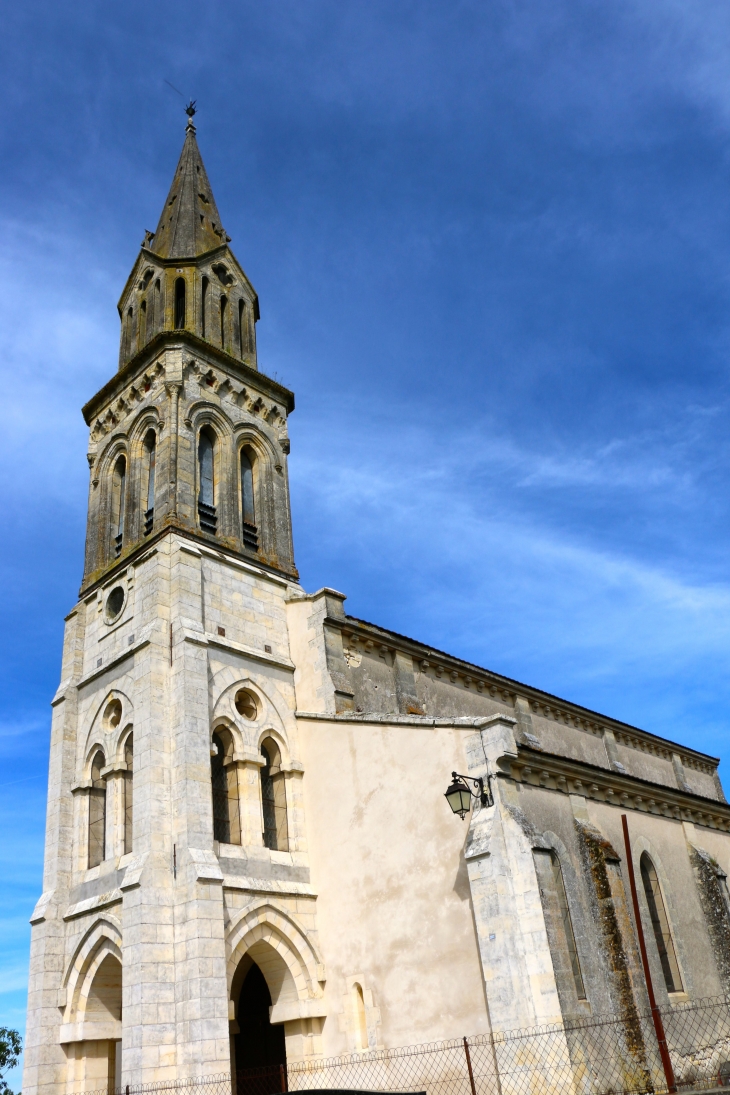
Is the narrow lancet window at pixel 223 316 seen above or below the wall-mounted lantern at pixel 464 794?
above

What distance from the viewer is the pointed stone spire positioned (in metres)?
28.1

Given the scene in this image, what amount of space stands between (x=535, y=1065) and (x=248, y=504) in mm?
15555

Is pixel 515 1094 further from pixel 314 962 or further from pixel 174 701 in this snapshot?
pixel 174 701

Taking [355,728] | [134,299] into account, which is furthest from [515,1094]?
[134,299]

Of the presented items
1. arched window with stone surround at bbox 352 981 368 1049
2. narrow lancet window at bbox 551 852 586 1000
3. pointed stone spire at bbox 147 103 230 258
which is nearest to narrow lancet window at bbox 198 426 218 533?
pointed stone spire at bbox 147 103 230 258

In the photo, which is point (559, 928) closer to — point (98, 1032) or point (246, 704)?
Answer: point (246, 704)

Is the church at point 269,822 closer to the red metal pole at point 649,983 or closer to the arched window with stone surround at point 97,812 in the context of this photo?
the arched window with stone surround at point 97,812

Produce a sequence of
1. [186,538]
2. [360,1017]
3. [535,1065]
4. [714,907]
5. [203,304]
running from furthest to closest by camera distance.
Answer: [203,304] < [714,907] < [186,538] < [360,1017] < [535,1065]

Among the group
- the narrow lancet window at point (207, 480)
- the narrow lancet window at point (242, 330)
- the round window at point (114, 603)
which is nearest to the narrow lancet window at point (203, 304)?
the narrow lancet window at point (242, 330)

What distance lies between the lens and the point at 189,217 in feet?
94.7

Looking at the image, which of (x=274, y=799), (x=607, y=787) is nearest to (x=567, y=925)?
(x=607, y=787)

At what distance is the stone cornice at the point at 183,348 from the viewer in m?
24.6

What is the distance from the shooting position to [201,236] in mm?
28641

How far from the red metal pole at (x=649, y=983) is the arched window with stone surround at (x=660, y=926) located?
40.4 inches
